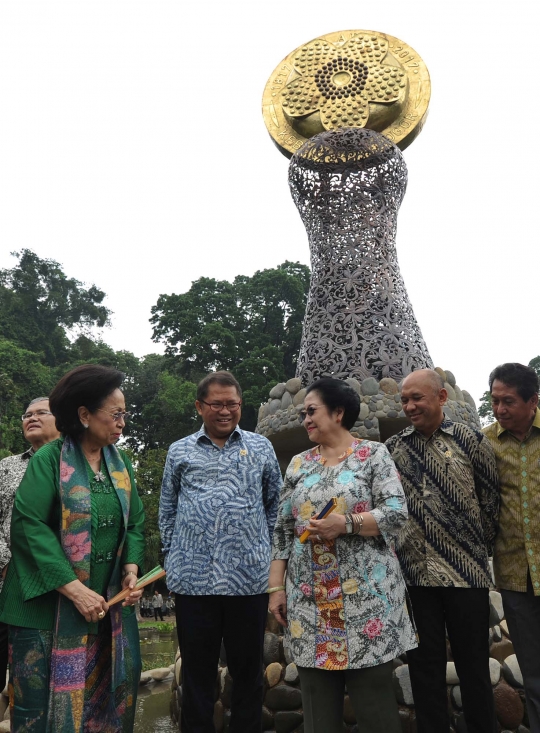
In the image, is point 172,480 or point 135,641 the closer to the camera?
point 135,641

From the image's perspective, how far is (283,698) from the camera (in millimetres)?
3826

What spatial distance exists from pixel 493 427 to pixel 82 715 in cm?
213

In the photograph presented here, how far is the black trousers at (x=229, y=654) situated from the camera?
2.76 metres

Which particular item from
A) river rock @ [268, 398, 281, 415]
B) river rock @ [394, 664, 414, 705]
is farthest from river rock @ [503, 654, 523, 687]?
river rock @ [268, 398, 281, 415]

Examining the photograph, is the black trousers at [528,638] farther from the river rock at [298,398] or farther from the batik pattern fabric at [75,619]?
the river rock at [298,398]

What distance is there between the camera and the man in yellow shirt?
276cm

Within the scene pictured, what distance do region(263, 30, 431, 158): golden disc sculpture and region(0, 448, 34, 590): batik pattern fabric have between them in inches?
199

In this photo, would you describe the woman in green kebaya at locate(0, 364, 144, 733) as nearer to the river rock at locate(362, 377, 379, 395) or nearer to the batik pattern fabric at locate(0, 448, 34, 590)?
the batik pattern fabric at locate(0, 448, 34, 590)

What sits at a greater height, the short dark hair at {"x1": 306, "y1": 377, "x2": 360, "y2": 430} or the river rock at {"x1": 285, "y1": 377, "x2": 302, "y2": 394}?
the river rock at {"x1": 285, "y1": 377, "x2": 302, "y2": 394}

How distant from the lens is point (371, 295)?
6.43 meters

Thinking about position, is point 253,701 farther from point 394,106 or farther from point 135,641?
point 394,106

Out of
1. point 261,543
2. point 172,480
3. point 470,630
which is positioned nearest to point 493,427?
point 470,630

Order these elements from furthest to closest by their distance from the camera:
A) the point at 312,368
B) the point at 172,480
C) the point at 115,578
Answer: the point at 312,368, the point at 172,480, the point at 115,578

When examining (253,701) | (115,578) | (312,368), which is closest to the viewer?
(115,578)
